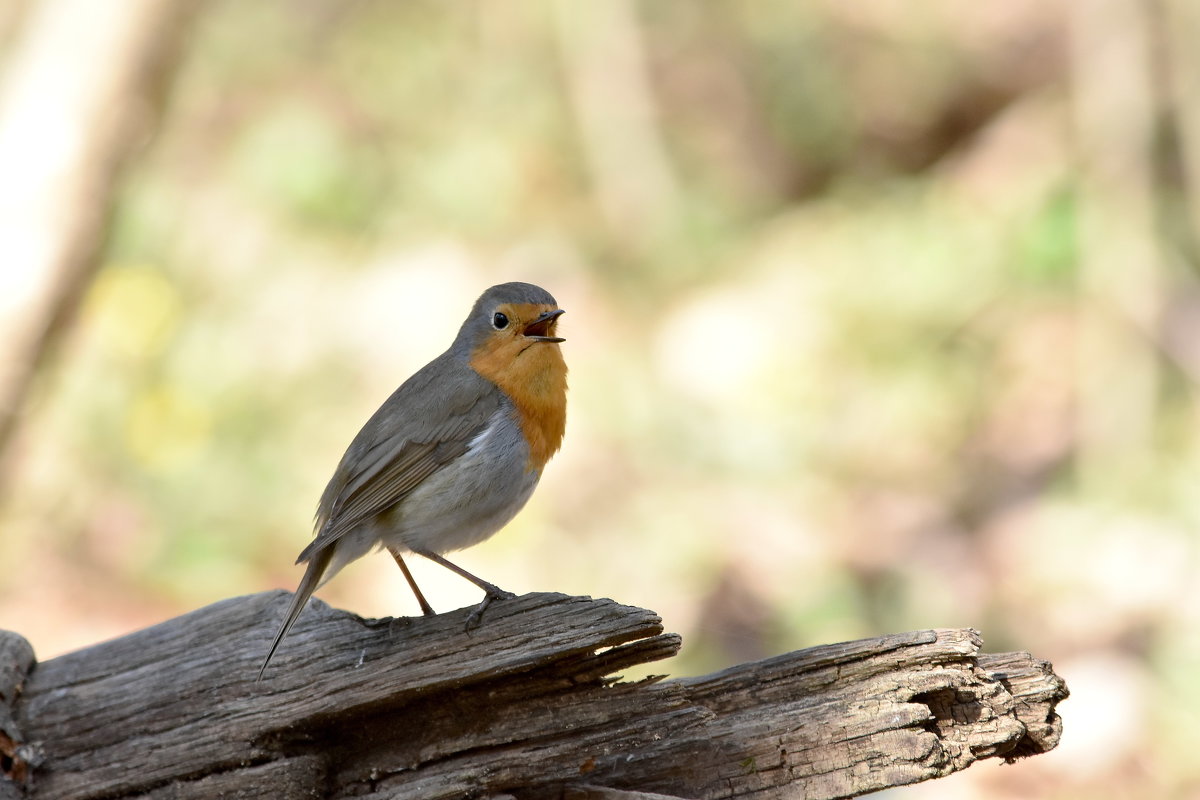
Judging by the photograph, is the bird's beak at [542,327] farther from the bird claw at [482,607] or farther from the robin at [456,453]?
the bird claw at [482,607]

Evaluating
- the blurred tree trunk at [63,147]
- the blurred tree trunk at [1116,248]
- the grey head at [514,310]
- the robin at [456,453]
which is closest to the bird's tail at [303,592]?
the robin at [456,453]

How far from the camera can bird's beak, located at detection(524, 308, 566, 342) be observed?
14.2 feet

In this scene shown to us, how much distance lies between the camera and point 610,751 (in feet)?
10.7

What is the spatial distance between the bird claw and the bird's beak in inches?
42.0

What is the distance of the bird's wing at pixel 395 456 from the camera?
407 centimetres

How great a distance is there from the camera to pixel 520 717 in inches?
132

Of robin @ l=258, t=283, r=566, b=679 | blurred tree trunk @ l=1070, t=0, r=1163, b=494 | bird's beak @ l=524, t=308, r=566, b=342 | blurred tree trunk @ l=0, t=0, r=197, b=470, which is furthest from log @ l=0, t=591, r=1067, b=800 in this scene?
Result: blurred tree trunk @ l=1070, t=0, r=1163, b=494

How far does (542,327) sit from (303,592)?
1.34 meters

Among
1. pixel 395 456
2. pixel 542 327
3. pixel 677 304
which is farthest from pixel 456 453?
pixel 677 304

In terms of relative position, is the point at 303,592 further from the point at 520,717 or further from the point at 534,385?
the point at 534,385

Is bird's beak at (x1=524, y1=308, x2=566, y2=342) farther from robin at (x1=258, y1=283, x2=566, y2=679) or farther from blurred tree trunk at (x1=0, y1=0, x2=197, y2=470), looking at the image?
blurred tree trunk at (x1=0, y1=0, x2=197, y2=470)

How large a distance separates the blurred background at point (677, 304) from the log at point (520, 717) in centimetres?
242

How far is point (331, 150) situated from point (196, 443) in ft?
13.2

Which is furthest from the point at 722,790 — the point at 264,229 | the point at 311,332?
the point at 264,229
